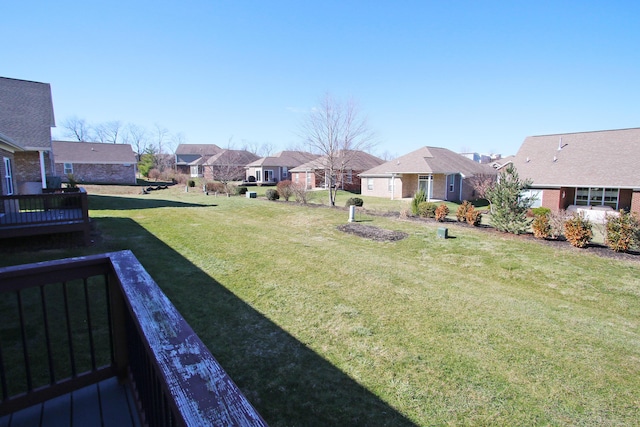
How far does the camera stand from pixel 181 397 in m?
1.12

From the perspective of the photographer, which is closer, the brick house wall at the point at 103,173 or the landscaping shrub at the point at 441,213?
the landscaping shrub at the point at 441,213

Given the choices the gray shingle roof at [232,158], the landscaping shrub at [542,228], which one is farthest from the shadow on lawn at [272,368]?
the gray shingle roof at [232,158]

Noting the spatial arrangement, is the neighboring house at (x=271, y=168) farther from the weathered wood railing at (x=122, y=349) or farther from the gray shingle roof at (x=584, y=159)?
the weathered wood railing at (x=122, y=349)

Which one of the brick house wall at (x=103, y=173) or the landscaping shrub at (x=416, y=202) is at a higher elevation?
the brick house wall at (x=103, y=173)

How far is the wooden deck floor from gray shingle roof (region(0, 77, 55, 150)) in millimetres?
18381

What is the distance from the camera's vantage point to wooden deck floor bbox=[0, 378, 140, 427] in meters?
2.36

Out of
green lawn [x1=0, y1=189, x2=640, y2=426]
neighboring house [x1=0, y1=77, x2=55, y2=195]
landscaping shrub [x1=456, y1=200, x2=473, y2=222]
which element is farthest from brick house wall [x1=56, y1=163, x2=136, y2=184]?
landscaping shrub [x1=456, y1=200, x2=473, y2=222]

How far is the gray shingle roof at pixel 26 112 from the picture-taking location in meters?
17.1

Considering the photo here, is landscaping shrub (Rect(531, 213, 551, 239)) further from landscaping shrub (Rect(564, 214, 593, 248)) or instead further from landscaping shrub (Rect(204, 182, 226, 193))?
landscaping shrub (Rect(204, 182, 226, 193))

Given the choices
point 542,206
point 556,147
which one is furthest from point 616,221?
point 556,147

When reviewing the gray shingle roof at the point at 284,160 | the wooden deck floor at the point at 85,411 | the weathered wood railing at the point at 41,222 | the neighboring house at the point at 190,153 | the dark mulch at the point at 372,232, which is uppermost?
the neighboring house at the point at 190,153

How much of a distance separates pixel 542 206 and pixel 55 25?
2571cm

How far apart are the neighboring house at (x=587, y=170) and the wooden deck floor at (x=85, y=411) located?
22.1 meters

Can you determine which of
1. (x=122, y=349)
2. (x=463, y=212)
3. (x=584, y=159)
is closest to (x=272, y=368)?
(x=122, y=349)
